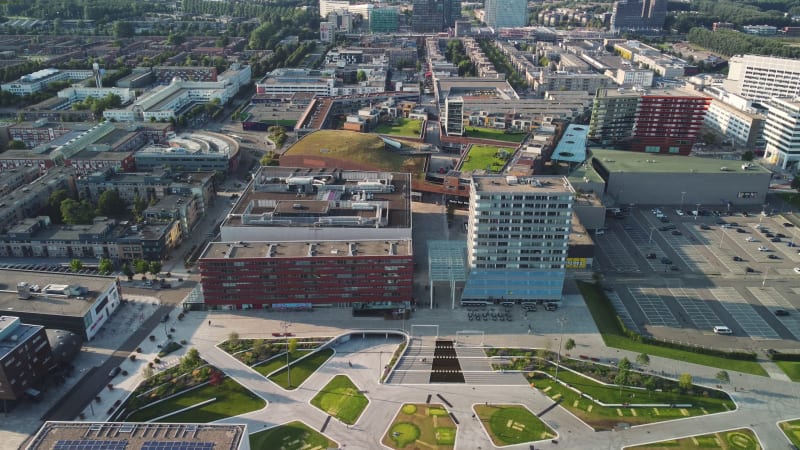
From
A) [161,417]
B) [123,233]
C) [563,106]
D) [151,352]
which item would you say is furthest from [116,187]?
[563,106]

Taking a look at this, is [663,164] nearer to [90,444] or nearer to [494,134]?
[494,134]

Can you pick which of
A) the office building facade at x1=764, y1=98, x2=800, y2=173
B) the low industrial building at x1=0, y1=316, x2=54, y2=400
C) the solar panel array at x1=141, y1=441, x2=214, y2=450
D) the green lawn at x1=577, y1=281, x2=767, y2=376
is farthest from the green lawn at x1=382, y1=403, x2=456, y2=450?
the office building facade at x1=764, y1=98, x2=800, y2=173

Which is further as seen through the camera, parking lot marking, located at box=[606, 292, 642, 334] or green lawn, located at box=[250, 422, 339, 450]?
parking lot marking, located at box=[606, 292, 642, 334]

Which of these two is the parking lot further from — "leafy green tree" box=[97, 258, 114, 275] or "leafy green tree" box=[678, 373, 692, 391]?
"leafy green tree" box=[97, 258, 114, 275]

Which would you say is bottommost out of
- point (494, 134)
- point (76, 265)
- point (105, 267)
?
point (105, 267)

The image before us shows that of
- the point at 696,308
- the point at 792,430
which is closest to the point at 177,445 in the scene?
the point at 792,430

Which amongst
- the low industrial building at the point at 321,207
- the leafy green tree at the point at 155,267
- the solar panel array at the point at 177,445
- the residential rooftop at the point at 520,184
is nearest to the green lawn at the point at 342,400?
the solar panel array at the point at 177,445
